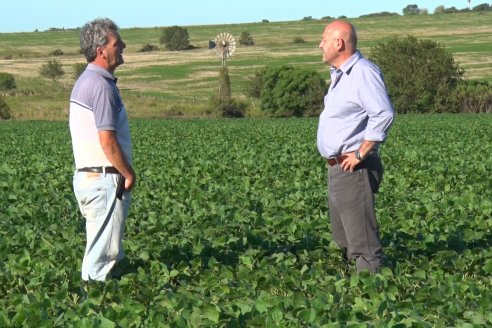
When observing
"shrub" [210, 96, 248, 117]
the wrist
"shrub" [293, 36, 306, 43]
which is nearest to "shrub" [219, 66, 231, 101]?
"shrub" [210, 96, 248, 117]

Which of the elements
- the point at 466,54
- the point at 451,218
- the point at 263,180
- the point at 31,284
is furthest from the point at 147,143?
the point at 466,54

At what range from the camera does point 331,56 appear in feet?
22.4

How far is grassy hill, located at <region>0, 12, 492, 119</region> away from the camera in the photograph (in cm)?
6781

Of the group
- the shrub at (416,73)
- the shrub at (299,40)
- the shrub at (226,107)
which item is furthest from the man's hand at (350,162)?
the shrub at (299,40)

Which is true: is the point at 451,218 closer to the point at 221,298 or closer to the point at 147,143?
the point at 221,298

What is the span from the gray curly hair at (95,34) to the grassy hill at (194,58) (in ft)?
181

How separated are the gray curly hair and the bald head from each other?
1.53 meters

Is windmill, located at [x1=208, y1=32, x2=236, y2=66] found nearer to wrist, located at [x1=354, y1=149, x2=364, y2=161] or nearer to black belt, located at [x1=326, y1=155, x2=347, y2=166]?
black belt, located at [x1=326, y1=155, x2=347, y2=166]

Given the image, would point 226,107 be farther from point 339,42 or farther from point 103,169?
point 103,169

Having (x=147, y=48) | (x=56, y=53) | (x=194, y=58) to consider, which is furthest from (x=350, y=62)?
(x=147, y=48)

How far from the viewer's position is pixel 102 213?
6.43 m

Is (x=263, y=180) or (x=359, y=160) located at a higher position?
(x=359, y=160)

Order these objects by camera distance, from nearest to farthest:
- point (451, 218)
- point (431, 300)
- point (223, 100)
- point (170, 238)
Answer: point (431, 300), point (170, 238), point (451, 218), point (223, 100)

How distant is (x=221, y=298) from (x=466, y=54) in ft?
323
